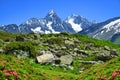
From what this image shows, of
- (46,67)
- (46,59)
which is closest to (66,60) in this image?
(46,59)

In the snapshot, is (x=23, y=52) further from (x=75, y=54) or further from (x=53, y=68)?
(x=75, y=54)

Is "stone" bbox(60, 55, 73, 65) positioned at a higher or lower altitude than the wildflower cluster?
higher

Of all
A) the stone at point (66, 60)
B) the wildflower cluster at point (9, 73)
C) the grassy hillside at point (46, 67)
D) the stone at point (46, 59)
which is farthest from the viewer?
the stone at point (66, 60)

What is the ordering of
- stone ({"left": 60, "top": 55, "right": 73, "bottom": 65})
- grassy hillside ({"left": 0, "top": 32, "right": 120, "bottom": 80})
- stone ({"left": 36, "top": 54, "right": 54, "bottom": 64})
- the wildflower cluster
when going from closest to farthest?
1. the wildflower cluster
2. grassy hillside ({"left": 0, "top": 32, "right": 120, "bottom": 80})
3. stone ({"left": 36, "top": 54, "right": 54, "bottom": 64})
4. stone ({"left": 60, "top": 55, "right": 73, "bottom": 65})

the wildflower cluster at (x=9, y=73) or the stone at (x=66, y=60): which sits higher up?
the stone at (x=66, y=60)

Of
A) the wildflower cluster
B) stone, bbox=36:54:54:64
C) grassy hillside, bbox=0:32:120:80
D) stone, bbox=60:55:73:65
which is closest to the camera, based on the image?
the wildflower cluster

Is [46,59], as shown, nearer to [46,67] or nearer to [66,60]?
[46,67]

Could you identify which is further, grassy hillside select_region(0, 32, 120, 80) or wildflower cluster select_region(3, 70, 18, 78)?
grassy hillside select_region(0, 32, 120, 80)

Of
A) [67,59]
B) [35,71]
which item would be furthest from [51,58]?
[35,71]

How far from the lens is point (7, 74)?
29672mm

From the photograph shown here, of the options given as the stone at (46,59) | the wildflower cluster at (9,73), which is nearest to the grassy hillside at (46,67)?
the wildflower cluster at (9,73)

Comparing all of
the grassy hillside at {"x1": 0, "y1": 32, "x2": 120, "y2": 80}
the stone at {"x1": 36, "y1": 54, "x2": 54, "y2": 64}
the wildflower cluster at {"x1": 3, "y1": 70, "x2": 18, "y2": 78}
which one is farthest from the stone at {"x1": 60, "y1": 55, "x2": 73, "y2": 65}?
the wildflower cluster at {"x1": 3, "y1": 70, "x2": 18, "y2": 78}

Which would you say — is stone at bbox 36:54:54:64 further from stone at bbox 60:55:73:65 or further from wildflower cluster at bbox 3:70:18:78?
wildflower cluster at bbox 3:70:18:78

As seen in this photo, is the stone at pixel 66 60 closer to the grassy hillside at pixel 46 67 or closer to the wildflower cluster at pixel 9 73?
the grassy hillside at pixel 46 67
